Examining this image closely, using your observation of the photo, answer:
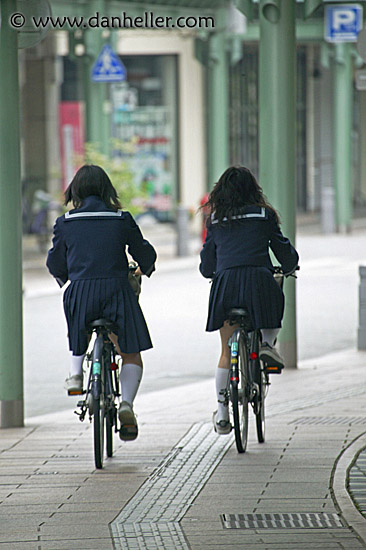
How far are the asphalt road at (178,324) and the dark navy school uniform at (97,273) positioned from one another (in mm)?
2524

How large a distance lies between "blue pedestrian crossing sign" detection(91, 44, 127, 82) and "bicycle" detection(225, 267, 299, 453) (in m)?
12.8

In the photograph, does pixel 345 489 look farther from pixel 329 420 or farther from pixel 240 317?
pixel 329 420

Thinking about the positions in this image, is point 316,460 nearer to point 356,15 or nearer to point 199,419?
point 199,419

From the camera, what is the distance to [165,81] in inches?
1014

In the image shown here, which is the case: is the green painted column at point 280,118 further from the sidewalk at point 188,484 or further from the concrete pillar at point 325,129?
the concrete pillar at point 325,129

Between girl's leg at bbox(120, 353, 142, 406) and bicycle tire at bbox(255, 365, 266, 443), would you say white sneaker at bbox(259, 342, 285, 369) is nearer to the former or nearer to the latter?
bicycle tire at bbox(255, 365, 266, 443)

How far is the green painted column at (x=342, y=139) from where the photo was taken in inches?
990

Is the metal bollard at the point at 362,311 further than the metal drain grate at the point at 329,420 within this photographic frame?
Yes

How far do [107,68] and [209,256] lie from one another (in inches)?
510

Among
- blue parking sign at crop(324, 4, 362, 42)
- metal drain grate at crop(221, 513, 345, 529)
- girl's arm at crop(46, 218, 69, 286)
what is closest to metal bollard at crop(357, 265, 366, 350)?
girl's arm at crop(46, 218, 69, 286)

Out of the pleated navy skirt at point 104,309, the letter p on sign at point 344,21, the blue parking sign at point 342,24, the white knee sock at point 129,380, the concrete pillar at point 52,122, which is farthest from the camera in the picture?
the concrete pillar at point 52,122

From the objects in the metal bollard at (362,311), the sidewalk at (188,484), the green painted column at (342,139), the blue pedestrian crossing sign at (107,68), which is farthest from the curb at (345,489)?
the green painted column at (342,139)

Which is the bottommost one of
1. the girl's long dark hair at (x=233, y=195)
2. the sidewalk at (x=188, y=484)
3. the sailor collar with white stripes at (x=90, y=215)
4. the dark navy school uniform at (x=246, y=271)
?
the sidewalk at (x=188, y=484)

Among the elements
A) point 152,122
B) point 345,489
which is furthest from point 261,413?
point 152,122
